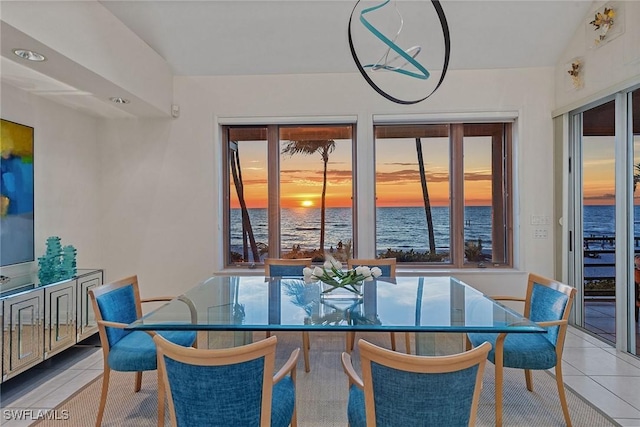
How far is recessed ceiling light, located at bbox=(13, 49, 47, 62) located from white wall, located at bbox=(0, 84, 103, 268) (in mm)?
838

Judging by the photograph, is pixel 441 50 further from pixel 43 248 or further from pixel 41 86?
pixel 43 248

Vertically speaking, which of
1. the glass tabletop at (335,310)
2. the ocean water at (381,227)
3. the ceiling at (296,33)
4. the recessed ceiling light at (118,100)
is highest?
the ceiling at (296,33)

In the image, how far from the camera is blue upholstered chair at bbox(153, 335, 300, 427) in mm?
1337

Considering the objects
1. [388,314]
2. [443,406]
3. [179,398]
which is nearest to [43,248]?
[179,398]

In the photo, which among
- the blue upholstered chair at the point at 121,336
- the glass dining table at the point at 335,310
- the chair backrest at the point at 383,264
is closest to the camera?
the glass dining table at the point at 335,310

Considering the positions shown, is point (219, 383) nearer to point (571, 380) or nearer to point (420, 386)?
point (420, 386)

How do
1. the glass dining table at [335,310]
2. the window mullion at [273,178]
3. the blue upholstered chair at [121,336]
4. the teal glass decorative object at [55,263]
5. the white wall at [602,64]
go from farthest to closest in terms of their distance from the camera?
the window mullion at [273,178] < the teal glass decorative object at [55,263] < the white wall at [602,64] < the blue upholstered chair at [121,336] < the glass dining table at [335,310]

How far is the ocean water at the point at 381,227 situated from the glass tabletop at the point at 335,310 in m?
1.48

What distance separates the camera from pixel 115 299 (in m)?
2.38

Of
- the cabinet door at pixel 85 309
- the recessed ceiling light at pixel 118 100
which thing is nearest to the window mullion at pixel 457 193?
the recessed ceiling light at pixel 118 100

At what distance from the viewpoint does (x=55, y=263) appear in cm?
321

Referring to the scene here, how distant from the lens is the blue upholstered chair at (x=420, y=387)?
4.10 ft

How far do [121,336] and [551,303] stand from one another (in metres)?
2.81

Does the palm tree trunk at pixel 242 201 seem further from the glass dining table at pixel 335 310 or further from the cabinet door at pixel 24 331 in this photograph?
the cabinet door at pixel 24 331
